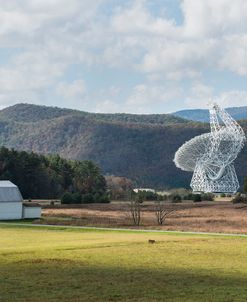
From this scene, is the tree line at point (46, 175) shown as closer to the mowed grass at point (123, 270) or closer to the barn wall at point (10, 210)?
the barn wall at point (10, 210)

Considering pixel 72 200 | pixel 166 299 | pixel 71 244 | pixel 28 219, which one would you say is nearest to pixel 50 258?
pixel 71 244

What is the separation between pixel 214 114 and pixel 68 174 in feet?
129

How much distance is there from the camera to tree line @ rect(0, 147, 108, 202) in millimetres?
121000

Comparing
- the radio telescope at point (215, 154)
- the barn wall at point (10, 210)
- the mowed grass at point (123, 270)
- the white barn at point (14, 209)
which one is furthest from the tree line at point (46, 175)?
the mowed grass at point (123, 270)

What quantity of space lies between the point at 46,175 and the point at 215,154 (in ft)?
111

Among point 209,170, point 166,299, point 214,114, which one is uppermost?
point 214,114

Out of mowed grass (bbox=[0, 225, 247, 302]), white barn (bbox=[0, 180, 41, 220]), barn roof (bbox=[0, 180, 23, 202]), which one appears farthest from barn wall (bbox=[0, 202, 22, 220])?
mowed grass (bbox=[0, 225, 247, 302])

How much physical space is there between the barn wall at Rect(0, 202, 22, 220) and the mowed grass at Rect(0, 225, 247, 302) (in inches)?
1245

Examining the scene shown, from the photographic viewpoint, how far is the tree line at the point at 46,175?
12100 centimetres

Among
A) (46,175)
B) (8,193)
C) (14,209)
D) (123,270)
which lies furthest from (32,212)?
(46,175)

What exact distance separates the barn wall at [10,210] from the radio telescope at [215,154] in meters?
50.8

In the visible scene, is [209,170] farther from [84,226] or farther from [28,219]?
[84,226]

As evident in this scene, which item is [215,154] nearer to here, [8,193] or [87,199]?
[87,199]

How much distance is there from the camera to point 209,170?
400 ft
